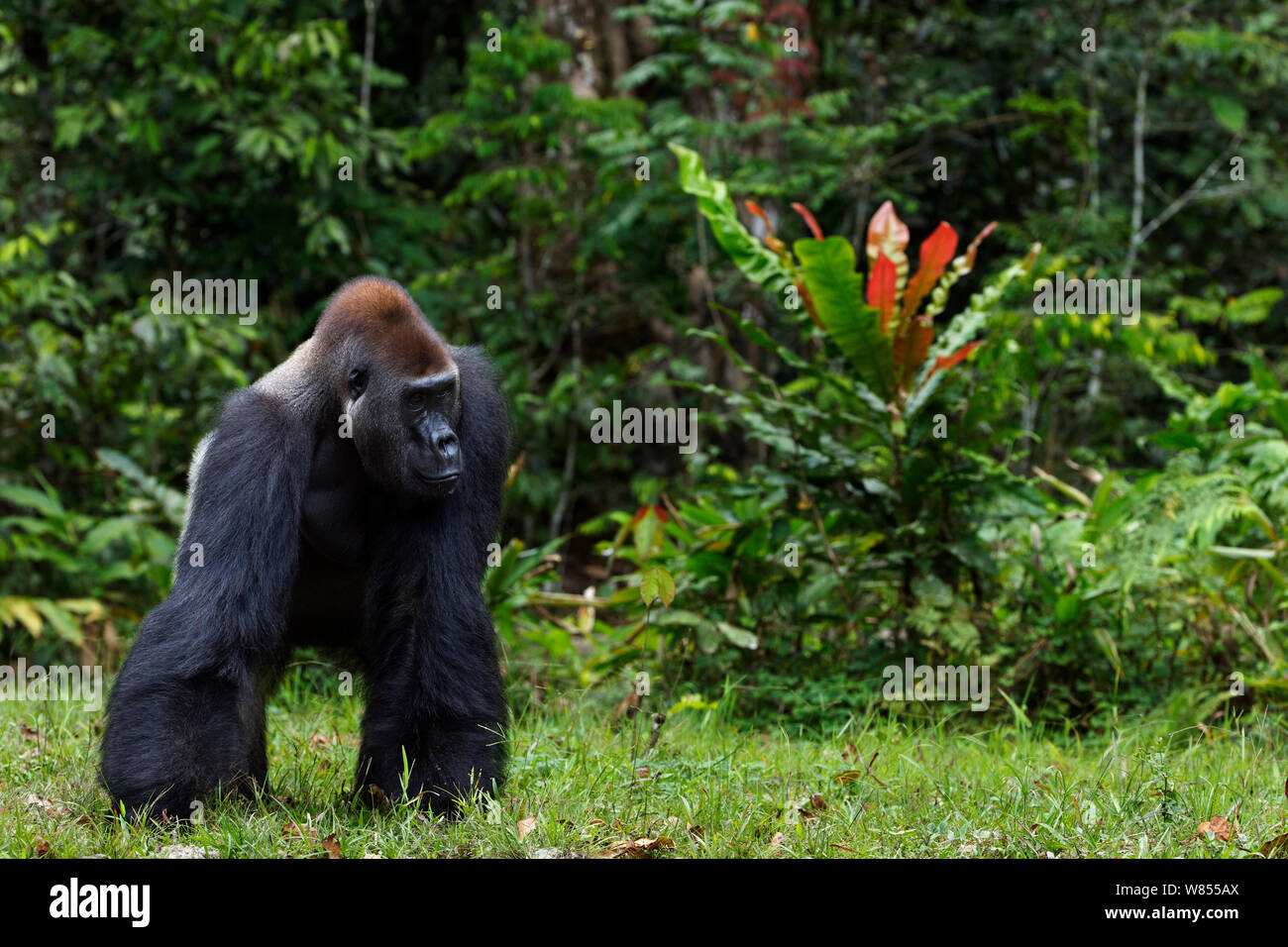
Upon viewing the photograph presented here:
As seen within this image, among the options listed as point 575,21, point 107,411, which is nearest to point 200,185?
point 107,411

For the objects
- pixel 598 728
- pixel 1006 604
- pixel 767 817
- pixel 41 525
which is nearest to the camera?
pixel 767 817

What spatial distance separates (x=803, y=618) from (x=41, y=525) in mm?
4591

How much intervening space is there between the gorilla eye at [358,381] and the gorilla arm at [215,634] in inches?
10.1

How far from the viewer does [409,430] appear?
398 cm

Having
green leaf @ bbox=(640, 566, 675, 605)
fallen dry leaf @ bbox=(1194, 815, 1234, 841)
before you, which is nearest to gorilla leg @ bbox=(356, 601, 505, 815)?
green leaf @ bbox=(640, 566, 675, 605)

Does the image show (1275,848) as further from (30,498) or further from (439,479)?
(30,498)

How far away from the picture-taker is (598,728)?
208 inches

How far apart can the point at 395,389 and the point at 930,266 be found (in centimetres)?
287

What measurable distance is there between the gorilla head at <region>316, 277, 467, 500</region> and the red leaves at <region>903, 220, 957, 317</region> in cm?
249

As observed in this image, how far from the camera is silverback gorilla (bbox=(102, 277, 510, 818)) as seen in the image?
3.78 metres

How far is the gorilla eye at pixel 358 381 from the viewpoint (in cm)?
413

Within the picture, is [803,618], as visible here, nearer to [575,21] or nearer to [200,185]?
[575,21]

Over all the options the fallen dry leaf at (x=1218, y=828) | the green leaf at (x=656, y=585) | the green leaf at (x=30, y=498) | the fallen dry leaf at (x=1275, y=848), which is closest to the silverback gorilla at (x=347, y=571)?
the green leaf at (x=656, y=585)

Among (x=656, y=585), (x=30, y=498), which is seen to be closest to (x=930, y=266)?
(x=656, y=585)
